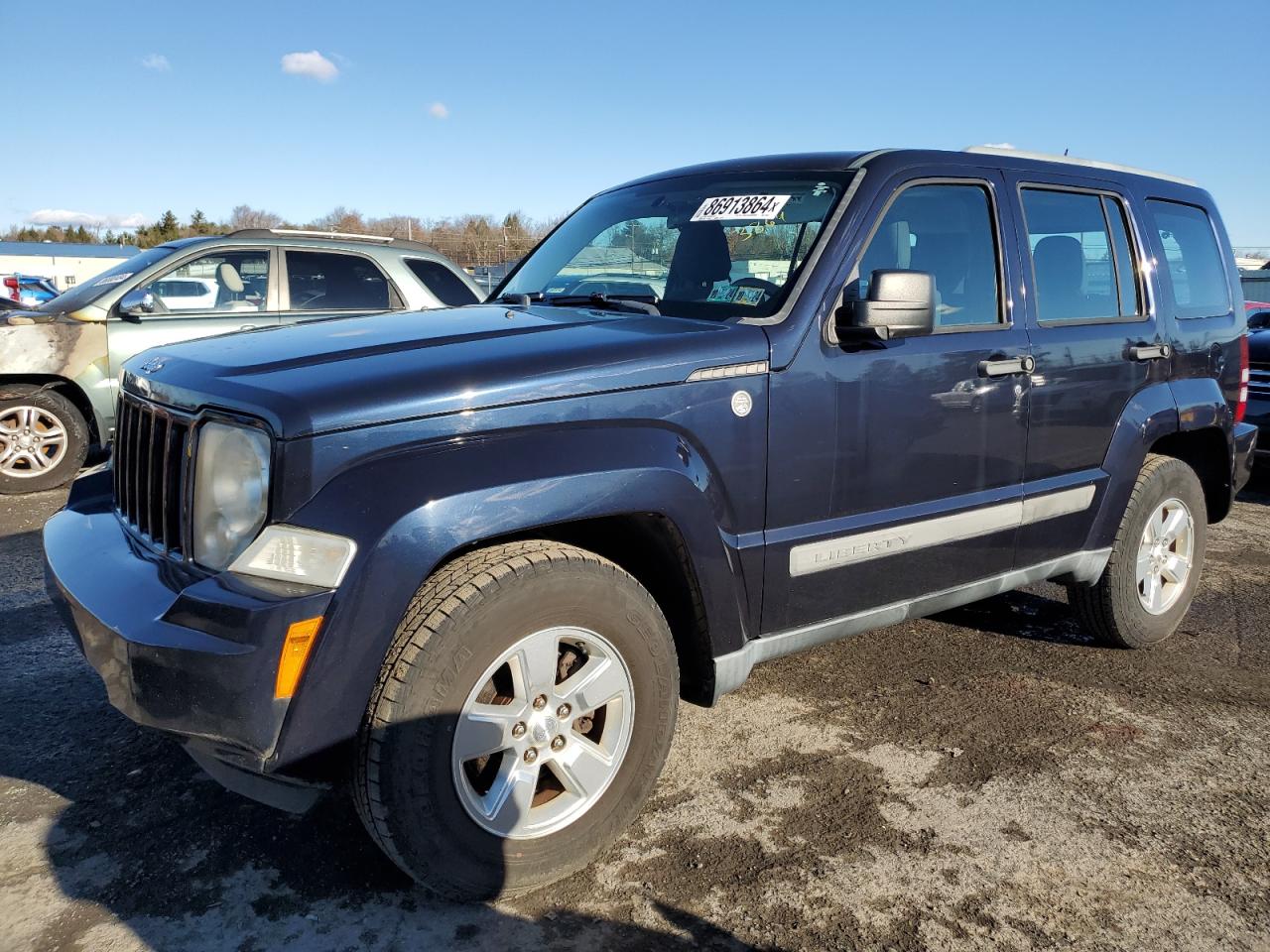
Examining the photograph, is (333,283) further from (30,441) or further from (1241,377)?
(1241,377)

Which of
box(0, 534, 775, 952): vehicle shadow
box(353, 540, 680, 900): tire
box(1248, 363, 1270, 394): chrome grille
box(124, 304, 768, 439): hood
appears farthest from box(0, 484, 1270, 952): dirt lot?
box(1248, 363, 1270, 394): chrome grille

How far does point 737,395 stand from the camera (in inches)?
108

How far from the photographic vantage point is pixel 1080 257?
3.86 metres

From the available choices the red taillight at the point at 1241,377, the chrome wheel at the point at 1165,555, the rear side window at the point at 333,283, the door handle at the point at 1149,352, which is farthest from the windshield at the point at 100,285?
the red taillight at the point at 1241,377

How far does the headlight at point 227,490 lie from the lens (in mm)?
2238

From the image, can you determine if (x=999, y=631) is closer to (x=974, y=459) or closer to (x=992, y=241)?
(x=974, y=459)

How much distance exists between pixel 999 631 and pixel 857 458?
6.93 ft

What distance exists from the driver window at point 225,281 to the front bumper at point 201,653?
5242 millimetres

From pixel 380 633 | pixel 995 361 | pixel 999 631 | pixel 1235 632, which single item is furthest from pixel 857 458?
pixel 1235 632

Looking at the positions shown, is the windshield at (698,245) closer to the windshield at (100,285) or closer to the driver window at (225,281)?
the driver window at (225,281)

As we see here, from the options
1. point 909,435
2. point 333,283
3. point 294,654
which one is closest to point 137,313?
point 333,283

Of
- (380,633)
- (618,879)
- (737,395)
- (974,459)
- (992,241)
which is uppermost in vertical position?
(992,241)

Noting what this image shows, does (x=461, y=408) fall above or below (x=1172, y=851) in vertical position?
above

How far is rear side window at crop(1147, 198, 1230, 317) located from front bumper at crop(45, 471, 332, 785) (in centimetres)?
392
